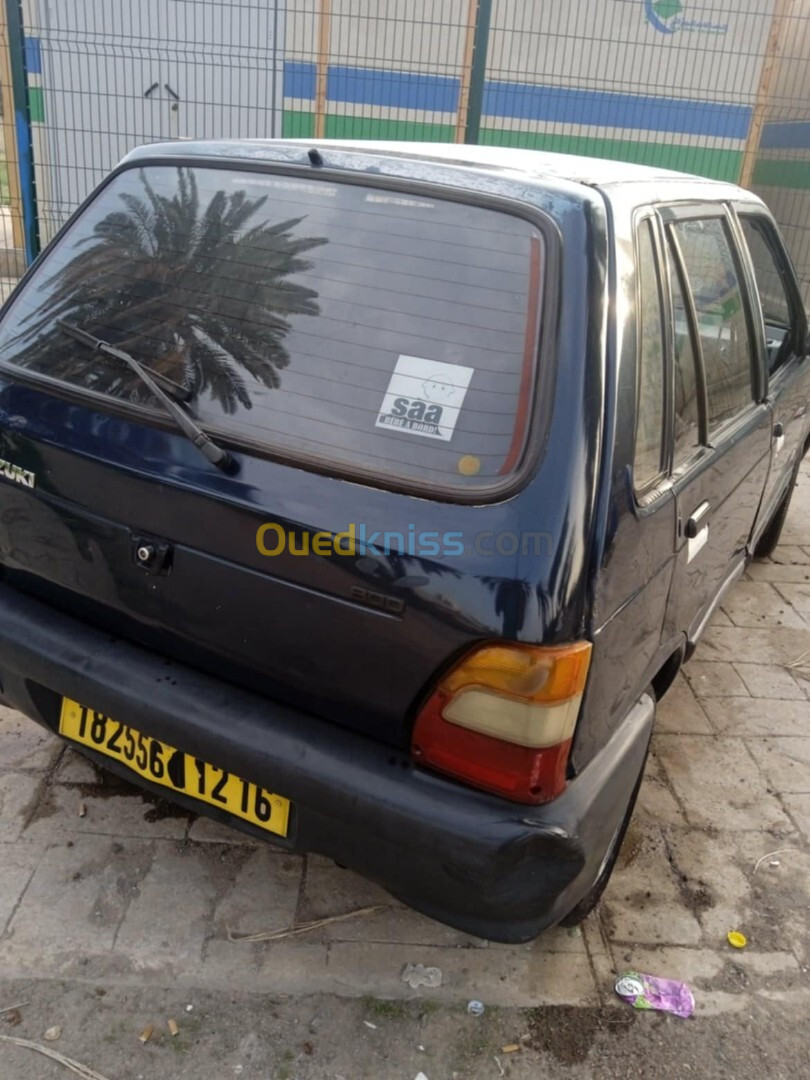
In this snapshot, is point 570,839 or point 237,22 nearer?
point 570,839

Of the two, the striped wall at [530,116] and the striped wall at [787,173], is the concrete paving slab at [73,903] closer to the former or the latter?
the striped wall at [787,173]

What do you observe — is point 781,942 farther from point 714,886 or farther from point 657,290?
point 657,290

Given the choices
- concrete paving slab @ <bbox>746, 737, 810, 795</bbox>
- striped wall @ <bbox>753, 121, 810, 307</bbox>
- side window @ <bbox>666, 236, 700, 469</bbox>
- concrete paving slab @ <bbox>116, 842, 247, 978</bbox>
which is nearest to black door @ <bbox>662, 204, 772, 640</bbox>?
side window @ <bbox>666, 236, 700, 469</bbox>

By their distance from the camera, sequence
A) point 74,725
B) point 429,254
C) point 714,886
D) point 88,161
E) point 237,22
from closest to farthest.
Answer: point 429,254 → point 74,725 → point 714,886 → point 88,161 → point 237,22

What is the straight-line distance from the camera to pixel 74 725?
85.4 inches

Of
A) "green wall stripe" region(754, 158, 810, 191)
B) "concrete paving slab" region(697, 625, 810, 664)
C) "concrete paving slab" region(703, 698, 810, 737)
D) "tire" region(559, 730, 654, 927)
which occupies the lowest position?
"concrete paving slab" region(697, 625, 810, 664)

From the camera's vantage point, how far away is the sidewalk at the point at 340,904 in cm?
219

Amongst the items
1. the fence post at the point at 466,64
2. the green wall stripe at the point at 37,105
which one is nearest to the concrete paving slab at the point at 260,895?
the green wall stripe at the point at 37,105

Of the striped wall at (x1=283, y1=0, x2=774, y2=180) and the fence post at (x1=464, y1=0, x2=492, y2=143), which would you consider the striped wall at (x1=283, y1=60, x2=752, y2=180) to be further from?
the fence post at (x1=464, y1=0, x2=492, y2=143)

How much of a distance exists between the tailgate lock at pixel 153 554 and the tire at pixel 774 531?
3.67 metres

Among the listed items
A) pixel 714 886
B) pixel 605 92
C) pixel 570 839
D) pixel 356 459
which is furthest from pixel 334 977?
pixel 605 92

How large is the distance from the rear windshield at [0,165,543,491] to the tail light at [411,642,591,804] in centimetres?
35

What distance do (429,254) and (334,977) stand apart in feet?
5.71

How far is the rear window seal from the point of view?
5.50 feet
